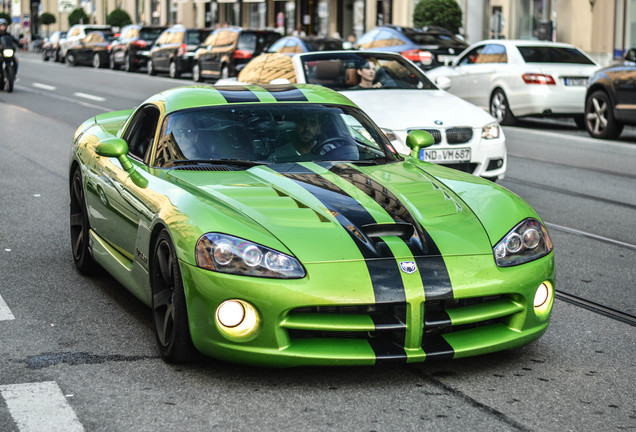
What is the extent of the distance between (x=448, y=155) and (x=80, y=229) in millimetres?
4182

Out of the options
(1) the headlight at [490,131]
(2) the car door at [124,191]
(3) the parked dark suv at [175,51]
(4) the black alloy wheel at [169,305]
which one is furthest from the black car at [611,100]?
(3) the parked dark suv at [175,51]

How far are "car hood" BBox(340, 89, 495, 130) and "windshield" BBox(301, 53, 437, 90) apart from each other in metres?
0.36

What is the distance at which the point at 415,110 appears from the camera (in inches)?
413

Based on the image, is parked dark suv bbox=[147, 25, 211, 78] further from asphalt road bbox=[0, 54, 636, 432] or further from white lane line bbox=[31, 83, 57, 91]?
asphalt road bbox=[0, 54, 636, 432]

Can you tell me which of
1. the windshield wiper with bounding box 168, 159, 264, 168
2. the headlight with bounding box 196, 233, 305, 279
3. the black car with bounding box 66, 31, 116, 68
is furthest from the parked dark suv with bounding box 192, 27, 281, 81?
the headlight with bounding box 196, 233, 305, 279

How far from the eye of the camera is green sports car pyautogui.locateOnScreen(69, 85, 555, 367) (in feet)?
15.0

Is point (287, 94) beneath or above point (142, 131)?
above

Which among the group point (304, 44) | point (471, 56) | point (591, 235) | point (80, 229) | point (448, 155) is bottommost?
point (591, 235)

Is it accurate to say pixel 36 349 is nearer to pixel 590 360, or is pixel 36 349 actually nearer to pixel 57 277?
pixel 57 277

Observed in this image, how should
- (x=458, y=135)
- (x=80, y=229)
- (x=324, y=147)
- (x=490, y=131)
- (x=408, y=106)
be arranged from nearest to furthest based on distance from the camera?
(x=324, y=147) < (x=80, y=229) < (x=458, y=135) < (x=490, y=131) < (x=408, y=106)

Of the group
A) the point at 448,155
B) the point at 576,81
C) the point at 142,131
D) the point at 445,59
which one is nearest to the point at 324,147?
the point at 142,131

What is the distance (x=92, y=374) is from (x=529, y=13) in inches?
1172

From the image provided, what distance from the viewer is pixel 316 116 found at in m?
6.16

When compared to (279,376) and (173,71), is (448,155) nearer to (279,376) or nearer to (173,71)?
(279,376)
